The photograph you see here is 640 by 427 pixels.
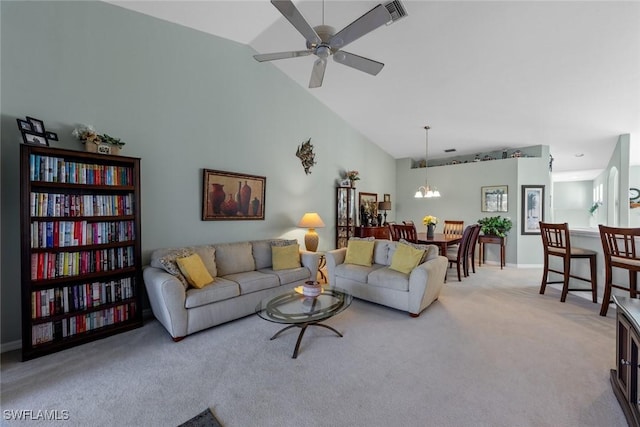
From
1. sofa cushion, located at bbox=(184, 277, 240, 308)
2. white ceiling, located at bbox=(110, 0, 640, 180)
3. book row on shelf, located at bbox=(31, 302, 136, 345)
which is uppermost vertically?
white ceiling, located at bbox=(110, 0, 640, 180)

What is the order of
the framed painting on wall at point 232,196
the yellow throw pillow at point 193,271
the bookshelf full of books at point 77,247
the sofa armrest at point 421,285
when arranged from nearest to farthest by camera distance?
the bookshelf full of books at point 77,247
the yellow throw pillow at point 193,271
the sofa armrest at point 421,285
the framed painting on wall at point 232,196

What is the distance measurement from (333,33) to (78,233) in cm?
303

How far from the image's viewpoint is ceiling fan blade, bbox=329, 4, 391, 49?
1950 mm

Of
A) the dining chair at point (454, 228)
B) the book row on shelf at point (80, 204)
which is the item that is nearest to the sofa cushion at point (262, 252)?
the book row on shelf at point (80, 204)

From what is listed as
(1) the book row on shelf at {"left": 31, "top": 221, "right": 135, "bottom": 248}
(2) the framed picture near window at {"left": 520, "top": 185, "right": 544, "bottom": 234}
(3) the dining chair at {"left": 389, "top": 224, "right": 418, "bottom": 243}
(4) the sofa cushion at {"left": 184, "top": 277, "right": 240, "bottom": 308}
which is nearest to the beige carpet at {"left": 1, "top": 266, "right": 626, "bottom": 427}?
(4) the sofa cushion at {"left": 184, "top": 277, "right": 240, "bottom": 308}

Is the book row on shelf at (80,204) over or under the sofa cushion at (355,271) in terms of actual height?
over

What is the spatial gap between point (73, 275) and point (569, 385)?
4.23 meters

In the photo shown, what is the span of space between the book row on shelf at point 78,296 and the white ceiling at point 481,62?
306cm

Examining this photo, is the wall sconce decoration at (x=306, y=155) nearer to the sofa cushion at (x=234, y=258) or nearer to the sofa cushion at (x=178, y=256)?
the sofa cushion at (x=234, y=258)

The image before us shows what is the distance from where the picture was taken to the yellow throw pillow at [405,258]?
3439 millimetres

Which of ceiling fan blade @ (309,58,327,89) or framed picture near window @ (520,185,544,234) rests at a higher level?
ceiling fan blade @ (309,58,327,89)

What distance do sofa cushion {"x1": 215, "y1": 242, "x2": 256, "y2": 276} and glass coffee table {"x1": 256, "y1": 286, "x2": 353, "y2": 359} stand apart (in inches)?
40.5

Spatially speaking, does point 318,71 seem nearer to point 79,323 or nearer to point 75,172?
point 75,172

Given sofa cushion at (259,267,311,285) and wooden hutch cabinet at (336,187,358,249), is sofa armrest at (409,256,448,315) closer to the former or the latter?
sofa cushion at (259,267,311,285)
